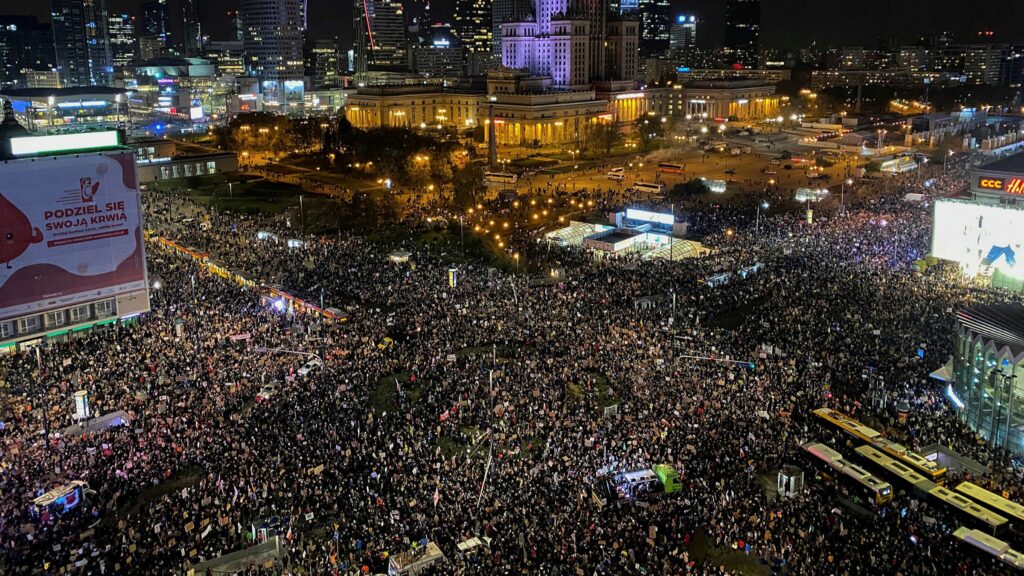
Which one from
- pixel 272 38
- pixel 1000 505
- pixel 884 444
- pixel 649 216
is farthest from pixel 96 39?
pixel 1000 505

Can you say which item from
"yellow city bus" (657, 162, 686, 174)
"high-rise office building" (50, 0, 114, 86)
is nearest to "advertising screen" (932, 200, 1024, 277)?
"yellow city bus" (657, 162, 686, 174)

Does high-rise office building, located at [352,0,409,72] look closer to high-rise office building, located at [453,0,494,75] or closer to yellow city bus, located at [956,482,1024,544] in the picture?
high-rise office building, located at [453,0,494,75]

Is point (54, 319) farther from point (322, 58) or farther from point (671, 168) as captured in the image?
point (322, 58)

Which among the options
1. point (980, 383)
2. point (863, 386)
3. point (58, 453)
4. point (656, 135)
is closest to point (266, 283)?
point (58, 453)

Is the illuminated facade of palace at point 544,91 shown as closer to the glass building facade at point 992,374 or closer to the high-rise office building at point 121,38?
the glass building facade at point 992,374

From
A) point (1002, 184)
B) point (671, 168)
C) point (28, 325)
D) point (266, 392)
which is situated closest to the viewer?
point (266, 392)

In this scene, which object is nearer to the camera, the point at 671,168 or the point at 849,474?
the point at 849,474

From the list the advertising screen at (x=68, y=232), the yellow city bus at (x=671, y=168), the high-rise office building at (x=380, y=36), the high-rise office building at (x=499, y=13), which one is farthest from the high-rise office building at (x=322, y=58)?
the advertising screen at (x=68, y=232)
